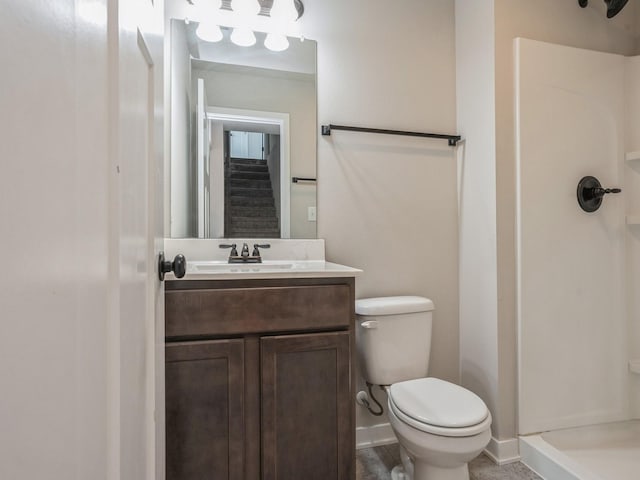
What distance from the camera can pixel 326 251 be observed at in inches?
70.1

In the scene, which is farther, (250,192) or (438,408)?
(250,192)

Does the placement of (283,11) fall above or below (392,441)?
above

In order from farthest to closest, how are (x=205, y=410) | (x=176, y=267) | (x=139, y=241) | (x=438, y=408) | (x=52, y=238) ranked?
(x=438, y=408) → (x=205, y=410) → (x=176, y=267) → (x=139, y=241) → (x=52, y=238)

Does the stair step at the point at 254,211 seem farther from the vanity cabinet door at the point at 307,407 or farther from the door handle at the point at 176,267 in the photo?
the door handle at the point at 176,267

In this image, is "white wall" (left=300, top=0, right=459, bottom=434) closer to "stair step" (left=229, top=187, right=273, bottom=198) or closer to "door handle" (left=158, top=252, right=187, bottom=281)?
"stair step" (left=229, top=187, right=273, bottom=198)

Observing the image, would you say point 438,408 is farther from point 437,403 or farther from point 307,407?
point 307,407

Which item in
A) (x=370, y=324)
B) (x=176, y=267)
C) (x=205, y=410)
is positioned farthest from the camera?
(x=370, y=324)

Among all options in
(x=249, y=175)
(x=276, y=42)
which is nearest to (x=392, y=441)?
(x=249, y=175)

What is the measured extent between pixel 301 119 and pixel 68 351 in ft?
5.25

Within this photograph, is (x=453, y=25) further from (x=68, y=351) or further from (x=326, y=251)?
(x=68, y=351)

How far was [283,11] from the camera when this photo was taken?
1.70 metres

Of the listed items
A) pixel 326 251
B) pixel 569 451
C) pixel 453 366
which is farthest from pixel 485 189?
pixel 569 451

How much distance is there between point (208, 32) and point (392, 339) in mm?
1632

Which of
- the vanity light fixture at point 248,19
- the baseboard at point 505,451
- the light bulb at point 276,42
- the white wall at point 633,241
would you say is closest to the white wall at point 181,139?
the vanity light fixture at point 248,19
